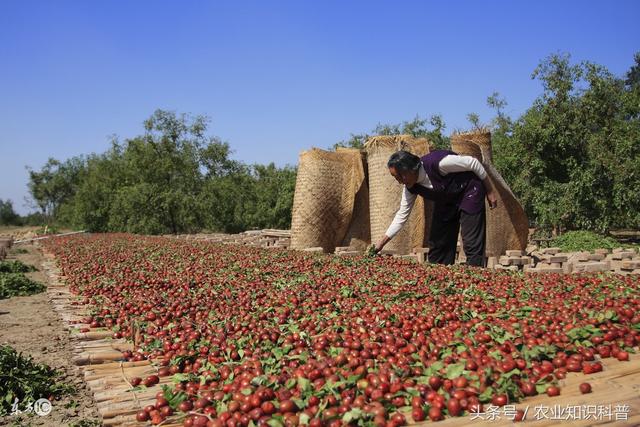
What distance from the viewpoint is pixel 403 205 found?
21.0 feet

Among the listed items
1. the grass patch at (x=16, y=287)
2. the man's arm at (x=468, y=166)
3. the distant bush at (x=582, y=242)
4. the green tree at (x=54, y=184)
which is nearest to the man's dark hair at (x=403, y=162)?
the man's arm at (x=468, y=166)

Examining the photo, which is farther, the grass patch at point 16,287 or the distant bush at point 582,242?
the distant bush at point 582,242

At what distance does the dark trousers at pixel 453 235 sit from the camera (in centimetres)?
594

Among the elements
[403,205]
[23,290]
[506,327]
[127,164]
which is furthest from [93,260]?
[127,164]

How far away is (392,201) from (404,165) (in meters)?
3.71

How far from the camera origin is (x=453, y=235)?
6484 millimetres

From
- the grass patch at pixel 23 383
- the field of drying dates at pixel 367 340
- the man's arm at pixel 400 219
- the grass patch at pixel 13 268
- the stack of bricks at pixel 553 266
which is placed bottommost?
the grass patch at pixel 23 383

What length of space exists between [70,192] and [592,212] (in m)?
48.4

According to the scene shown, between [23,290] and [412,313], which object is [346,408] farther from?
[23,290]

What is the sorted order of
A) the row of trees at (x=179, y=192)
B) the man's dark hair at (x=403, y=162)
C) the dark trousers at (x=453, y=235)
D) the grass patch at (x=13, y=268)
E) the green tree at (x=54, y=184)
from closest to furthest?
the man's dark hair at (x=403, y=162)
the dark trousers at (x=453, y=235)
the grass patch at (x=13, y=268)
the row of trees at (x=179, y=192)
the green tree at (x=54, y=184)

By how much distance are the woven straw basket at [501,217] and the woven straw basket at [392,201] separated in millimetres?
774

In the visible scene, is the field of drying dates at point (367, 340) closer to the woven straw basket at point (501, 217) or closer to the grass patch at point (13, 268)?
the woven straw basket at point (501, 217)

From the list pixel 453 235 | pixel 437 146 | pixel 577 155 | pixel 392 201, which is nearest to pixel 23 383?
pixel 453 235

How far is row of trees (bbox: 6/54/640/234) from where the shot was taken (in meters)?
14.4
